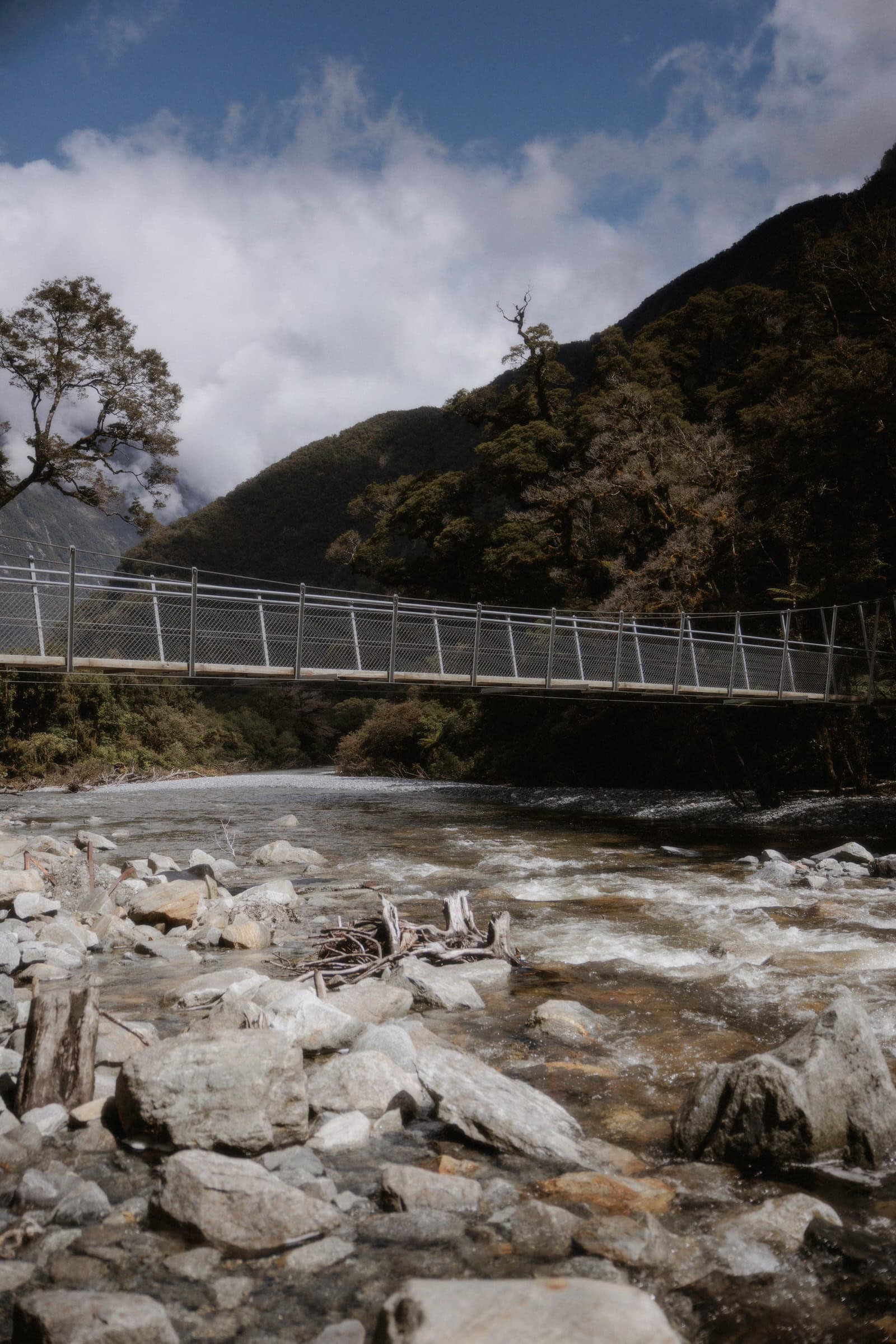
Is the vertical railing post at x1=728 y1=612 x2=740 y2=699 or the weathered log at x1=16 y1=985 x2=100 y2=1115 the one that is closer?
the weathered log at x1=16 y1=985 x2=100 y2=1115

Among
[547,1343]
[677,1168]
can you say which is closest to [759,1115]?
[677,1168]

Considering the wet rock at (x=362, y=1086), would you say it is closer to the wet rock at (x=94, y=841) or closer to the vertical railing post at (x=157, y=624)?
the vertical railing post at (x=157, y=624)


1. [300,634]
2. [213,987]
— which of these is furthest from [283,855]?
[213,987]

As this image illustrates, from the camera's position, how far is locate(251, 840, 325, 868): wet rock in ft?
34.4

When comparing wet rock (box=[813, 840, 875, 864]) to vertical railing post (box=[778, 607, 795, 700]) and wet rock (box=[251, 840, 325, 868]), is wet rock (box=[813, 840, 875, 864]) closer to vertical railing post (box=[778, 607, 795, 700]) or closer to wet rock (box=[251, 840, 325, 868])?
vertical railing post (box=[778, 607, 795, 700])

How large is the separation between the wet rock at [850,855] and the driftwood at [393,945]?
224 inches

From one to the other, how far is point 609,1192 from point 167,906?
15.3ft

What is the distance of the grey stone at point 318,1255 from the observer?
266 cm

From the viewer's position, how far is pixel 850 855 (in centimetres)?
1078

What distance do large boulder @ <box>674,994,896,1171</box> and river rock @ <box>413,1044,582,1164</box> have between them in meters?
0.45

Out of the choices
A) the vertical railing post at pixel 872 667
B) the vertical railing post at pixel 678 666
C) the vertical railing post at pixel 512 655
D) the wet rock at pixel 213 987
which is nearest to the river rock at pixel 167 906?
the wet rock at pixel 213 987

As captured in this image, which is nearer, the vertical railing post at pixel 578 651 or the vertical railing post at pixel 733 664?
the vertical railing post at pixel 578 651

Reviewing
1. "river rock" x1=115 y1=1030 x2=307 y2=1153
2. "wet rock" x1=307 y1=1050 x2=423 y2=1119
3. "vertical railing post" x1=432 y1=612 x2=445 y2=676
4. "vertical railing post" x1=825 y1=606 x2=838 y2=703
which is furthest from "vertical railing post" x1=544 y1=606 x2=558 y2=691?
"river rock" x1=115 y1=1030 x2=307 y2=1153

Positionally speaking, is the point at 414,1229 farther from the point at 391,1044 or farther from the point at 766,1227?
the point at 391,1044
